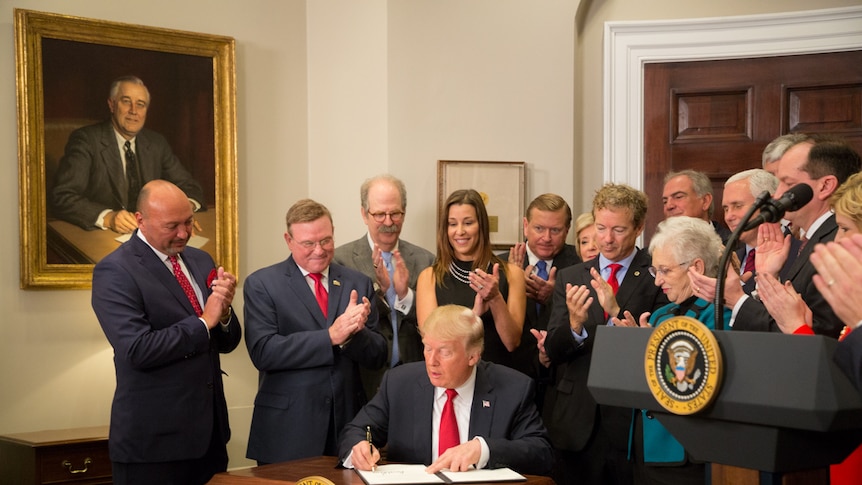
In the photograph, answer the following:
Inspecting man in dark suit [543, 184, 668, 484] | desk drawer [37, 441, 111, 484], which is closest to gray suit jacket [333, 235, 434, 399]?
man in dark suit [543, 184, 668, 484]

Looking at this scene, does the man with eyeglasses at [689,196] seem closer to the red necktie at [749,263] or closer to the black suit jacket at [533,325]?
the black suit jacket at [533,325]

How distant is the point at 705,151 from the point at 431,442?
10.8 ft

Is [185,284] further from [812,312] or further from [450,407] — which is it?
[812,312]

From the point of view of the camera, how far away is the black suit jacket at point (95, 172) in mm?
5363

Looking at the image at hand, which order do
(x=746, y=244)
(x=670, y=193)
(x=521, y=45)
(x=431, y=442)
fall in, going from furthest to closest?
(x=521, y=45) → (x=670, y=193) → (x=746, y=244) → (x=431, y=442)

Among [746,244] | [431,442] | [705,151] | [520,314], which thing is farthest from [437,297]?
[705,151]

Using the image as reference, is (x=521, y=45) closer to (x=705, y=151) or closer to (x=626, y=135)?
(x=626, y=135)

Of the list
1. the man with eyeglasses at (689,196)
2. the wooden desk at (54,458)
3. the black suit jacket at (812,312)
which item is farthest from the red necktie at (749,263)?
the wooden desk at (54,458)

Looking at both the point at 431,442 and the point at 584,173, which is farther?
the point at 584,173

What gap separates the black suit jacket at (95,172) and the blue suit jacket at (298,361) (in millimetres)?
1570

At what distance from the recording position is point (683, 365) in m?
1.91

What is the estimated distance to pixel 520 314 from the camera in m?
4.52

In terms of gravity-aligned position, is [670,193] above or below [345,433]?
above

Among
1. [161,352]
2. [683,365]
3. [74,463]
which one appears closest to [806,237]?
[683,365]
